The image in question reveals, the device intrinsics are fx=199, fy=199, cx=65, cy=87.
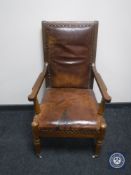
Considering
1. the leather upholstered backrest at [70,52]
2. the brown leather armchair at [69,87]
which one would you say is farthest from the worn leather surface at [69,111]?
the leather upholstered backrest at [70,52]

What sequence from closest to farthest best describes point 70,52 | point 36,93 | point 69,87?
point 36,93 < point 70,52 < point 69,87

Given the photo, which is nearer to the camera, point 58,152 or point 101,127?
point 101,127

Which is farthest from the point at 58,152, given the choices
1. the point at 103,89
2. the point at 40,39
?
the point at 40,39

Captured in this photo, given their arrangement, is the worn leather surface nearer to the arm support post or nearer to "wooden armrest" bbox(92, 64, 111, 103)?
the arm support post

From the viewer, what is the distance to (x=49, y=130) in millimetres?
1360

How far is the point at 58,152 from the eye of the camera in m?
1.62

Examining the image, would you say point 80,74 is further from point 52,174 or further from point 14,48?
point 52,174

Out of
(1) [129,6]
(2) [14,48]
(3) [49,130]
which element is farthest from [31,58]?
(1) [129,6]

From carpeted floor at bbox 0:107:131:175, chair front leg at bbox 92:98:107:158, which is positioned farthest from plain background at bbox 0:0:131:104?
chair front leg at bbox 92:98:107:158

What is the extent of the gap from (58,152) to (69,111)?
425mm

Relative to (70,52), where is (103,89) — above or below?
below

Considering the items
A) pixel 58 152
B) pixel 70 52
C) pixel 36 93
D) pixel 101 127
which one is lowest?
pixel 58 152

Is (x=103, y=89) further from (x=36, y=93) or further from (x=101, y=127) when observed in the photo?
(x=36, y=93)

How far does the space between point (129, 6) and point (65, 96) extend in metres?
0.88
